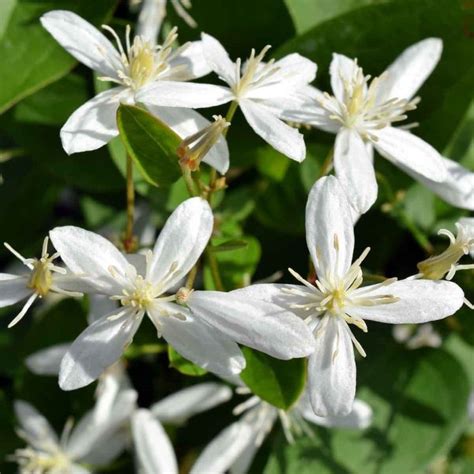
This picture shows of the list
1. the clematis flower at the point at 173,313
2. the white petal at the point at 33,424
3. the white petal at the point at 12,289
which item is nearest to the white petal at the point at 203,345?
the clematis flower at the point at 173,313

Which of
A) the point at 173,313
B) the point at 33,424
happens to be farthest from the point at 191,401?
the point at 173,313

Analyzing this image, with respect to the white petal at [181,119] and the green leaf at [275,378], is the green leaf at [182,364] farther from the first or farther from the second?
the white petal at [181,119]

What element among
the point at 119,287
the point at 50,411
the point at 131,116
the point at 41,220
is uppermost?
the point at 131,116

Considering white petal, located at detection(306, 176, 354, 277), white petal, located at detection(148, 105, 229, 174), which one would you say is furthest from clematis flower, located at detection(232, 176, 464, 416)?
white petal, located at detection(148, 105, 229, 174)

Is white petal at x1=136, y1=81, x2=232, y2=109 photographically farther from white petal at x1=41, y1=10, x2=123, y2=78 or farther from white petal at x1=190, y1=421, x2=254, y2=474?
white petal at x1=190, y1=421, x2=254, y2=474

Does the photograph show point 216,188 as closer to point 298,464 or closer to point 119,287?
point 119,287

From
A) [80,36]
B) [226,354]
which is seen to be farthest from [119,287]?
[80,36]
